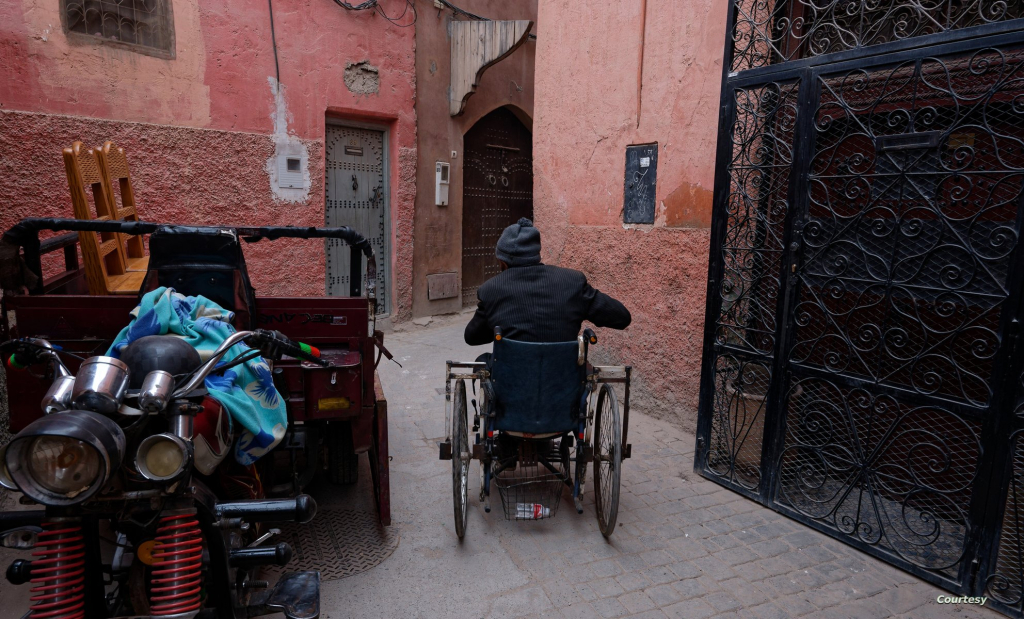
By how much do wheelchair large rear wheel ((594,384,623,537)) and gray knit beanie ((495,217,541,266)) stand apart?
0.87 m

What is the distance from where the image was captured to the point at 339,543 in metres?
3.56

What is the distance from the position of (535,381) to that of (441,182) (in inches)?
243

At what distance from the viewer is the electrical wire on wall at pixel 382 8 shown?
7.73 metres

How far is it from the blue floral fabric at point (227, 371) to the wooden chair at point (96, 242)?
1.48 meters

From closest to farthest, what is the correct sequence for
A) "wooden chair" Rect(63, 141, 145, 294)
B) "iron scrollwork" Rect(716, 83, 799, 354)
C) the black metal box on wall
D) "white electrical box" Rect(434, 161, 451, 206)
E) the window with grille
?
"wooden chair" Rect(63, 141, 145, 294), "iron scrollwork" Rect(716, 83, 799, 354), the black metal box on wall, the window with grille, "white electrical box" Rect(434, 161, 451, 206)

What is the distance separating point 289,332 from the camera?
335cm

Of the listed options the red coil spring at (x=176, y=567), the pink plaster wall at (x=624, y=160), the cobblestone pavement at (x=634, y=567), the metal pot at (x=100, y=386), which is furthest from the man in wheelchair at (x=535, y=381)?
the metal pot at (x=100, y=386)

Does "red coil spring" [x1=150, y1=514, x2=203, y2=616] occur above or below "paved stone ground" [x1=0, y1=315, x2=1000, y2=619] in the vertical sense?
above

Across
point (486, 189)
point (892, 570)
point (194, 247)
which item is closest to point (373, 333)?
point (194, 247)

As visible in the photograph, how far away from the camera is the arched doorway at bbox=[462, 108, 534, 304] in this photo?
997 cm

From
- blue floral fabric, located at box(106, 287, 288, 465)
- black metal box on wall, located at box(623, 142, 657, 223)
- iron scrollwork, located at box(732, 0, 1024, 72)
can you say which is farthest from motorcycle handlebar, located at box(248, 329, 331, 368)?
black metal box on wall, located at box(623, 142, 657, 223)

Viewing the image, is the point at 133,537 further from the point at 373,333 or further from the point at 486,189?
the point at 486,189

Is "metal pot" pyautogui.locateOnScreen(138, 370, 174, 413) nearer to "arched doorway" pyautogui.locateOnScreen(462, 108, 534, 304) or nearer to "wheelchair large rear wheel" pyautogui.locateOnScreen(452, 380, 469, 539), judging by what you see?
"wheelchair large rear wheel" pyautogui.locateOnScreen(452, 380, 469, 539)

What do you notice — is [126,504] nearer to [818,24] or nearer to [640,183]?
[818,24]
